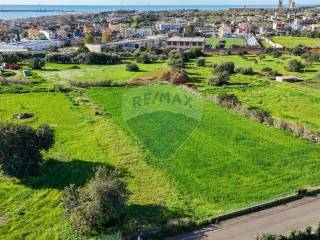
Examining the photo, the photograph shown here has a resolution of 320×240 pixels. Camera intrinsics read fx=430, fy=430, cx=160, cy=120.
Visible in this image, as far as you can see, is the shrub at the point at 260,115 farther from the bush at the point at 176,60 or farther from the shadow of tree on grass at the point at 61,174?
the bush at the point at 176,60

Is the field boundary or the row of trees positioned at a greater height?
the field boundary

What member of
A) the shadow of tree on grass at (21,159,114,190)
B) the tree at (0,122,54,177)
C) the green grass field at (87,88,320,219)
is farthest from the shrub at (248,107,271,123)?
the tree at (0,122,54,177)

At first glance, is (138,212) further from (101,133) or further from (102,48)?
(102,48)

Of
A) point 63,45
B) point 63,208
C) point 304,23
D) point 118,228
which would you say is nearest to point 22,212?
point 63,208

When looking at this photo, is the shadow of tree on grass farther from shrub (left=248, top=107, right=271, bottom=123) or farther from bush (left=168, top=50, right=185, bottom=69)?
bush (left=168, top=50, right=185, bottom=69)

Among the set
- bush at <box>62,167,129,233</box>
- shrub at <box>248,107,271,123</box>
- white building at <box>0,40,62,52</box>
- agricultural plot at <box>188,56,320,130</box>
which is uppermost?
bush at <box>62,167,129,233</box>

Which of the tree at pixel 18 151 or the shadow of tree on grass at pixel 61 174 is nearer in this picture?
the shadow of tree on grass at pixel 61 174

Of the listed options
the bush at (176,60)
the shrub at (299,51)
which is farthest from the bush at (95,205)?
the shrub at (299,51)
